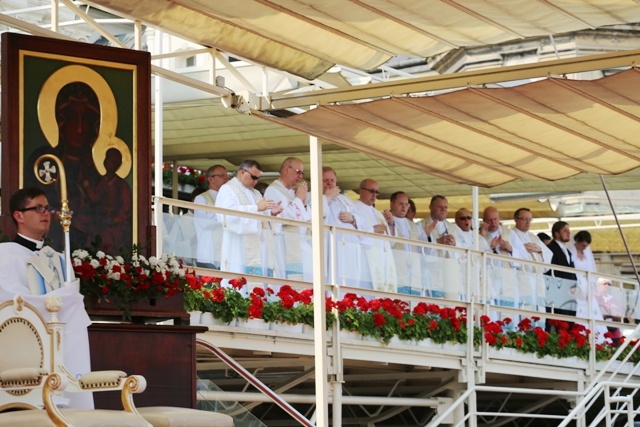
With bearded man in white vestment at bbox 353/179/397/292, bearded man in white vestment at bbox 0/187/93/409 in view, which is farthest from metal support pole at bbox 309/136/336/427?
bearded man in white vestment at bbox 353/179/397/292

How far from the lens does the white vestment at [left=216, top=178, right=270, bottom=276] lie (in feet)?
44.5

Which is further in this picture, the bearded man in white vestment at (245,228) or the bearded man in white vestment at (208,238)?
the bearded man in white vestment at (245,228)

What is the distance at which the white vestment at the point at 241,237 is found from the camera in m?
13.6

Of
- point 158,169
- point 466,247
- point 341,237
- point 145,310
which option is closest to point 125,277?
point 145,310

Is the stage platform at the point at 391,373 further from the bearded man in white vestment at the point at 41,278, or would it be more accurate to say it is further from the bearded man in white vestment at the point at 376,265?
the bearded man in white vestment at the point at 41,278

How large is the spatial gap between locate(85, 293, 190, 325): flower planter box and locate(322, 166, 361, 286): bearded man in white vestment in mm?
4597

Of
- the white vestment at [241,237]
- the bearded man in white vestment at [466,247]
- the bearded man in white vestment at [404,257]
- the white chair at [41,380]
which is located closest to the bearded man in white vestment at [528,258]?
the bearded man in white vestment at [466,247]

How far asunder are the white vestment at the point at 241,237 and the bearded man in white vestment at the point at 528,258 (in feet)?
14.0

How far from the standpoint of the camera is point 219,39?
11289 millimetres

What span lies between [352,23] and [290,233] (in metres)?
4.04

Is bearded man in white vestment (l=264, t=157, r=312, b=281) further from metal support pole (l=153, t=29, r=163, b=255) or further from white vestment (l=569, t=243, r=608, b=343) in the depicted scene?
white vestment (l=569, t=243, r=608, b=343)

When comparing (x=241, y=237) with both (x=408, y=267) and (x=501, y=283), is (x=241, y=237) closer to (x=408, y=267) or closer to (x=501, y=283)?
(x=408, y=267)

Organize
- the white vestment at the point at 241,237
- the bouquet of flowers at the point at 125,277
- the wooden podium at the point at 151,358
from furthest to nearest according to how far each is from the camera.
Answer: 1. the white vestment at the point at 241,237
2. the bouquet of flowers at the point at 125,277
3. the wooden podium at the point at 151,358

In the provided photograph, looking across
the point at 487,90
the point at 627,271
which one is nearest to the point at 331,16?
the point at 487,90
